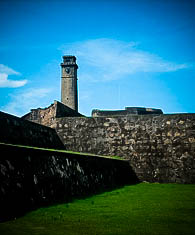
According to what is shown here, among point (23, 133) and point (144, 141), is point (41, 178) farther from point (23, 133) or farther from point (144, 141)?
point (144, 141)

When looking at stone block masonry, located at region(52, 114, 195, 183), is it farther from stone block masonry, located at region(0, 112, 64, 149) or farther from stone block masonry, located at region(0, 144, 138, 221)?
stone block masonry, located at region(0, 144, 138, 221)

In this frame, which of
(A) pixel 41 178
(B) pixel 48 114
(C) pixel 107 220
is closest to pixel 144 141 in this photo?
(B) pixel 48 114

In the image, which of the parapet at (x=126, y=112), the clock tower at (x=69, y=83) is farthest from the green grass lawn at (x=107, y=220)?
the clock tower at (x=69, y=83)

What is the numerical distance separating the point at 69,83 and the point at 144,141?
36.2 metres

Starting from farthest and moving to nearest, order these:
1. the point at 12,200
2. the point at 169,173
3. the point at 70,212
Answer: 1. the point at 169,173
2. the point at 70,212
3. the point at 12,200

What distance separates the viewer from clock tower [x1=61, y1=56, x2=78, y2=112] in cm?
4670

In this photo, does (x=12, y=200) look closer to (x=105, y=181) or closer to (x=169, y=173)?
(x=105, y=181)

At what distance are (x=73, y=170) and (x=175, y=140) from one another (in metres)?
7.01

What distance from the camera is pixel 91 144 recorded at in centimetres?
1340

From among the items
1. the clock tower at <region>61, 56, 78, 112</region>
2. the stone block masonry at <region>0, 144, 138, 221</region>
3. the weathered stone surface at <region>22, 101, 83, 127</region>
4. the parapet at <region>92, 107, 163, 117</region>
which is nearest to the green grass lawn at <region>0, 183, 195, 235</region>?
the stone block masonry at <region>0, 144, 138, 221</region>

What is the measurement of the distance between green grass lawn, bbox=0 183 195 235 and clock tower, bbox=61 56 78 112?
4142cm

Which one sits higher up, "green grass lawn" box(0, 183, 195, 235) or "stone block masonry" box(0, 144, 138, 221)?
"stone block masonry" box(0, 144, 138, 221)

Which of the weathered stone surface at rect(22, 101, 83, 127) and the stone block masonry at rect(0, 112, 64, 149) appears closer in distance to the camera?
the stone block masonry at rect(0, 112, 64, 149)

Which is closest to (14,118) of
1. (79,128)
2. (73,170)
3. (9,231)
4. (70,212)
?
(73,170)
